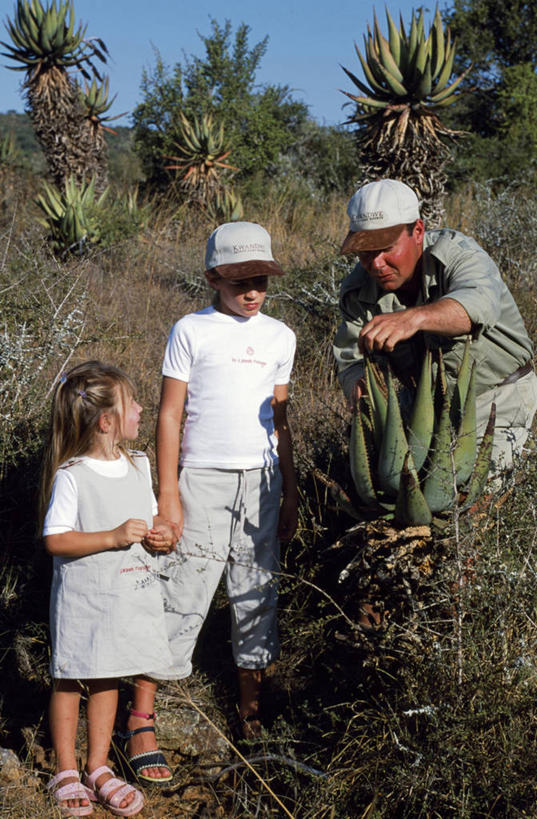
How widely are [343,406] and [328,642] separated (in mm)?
1937

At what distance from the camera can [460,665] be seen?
2381 mm

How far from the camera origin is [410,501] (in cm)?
257

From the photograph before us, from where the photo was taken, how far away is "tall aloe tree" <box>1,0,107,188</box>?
460 inches

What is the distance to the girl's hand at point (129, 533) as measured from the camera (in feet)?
8.67

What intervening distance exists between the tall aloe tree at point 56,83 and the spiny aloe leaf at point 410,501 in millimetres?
10596

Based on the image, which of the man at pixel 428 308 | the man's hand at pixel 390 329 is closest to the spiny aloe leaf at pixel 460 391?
the man at pixel 428 308

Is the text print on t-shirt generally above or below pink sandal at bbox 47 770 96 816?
above

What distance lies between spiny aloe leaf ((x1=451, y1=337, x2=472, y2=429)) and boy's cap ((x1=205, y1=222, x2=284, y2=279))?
811 mm

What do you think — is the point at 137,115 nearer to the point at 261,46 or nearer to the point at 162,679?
the point at 261,46

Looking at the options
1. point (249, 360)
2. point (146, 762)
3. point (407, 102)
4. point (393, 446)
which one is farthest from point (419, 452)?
point (407, 102)

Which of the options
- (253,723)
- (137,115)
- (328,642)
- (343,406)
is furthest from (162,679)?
(137,115)

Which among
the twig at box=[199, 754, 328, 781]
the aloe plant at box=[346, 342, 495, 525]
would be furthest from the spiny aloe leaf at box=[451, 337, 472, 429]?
the twig at box=[199, 754, 328, 781]

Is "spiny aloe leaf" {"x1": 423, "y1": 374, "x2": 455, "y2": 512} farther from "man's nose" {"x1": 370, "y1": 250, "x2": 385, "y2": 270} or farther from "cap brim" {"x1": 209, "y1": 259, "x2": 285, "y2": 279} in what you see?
"cap brim" {"x1": 209, "y1": 259, "x2": 285, "y2": 279}

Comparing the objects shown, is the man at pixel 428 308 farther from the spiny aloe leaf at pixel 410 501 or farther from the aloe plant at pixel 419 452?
the spiny aloe leaf at pixel 410 501
